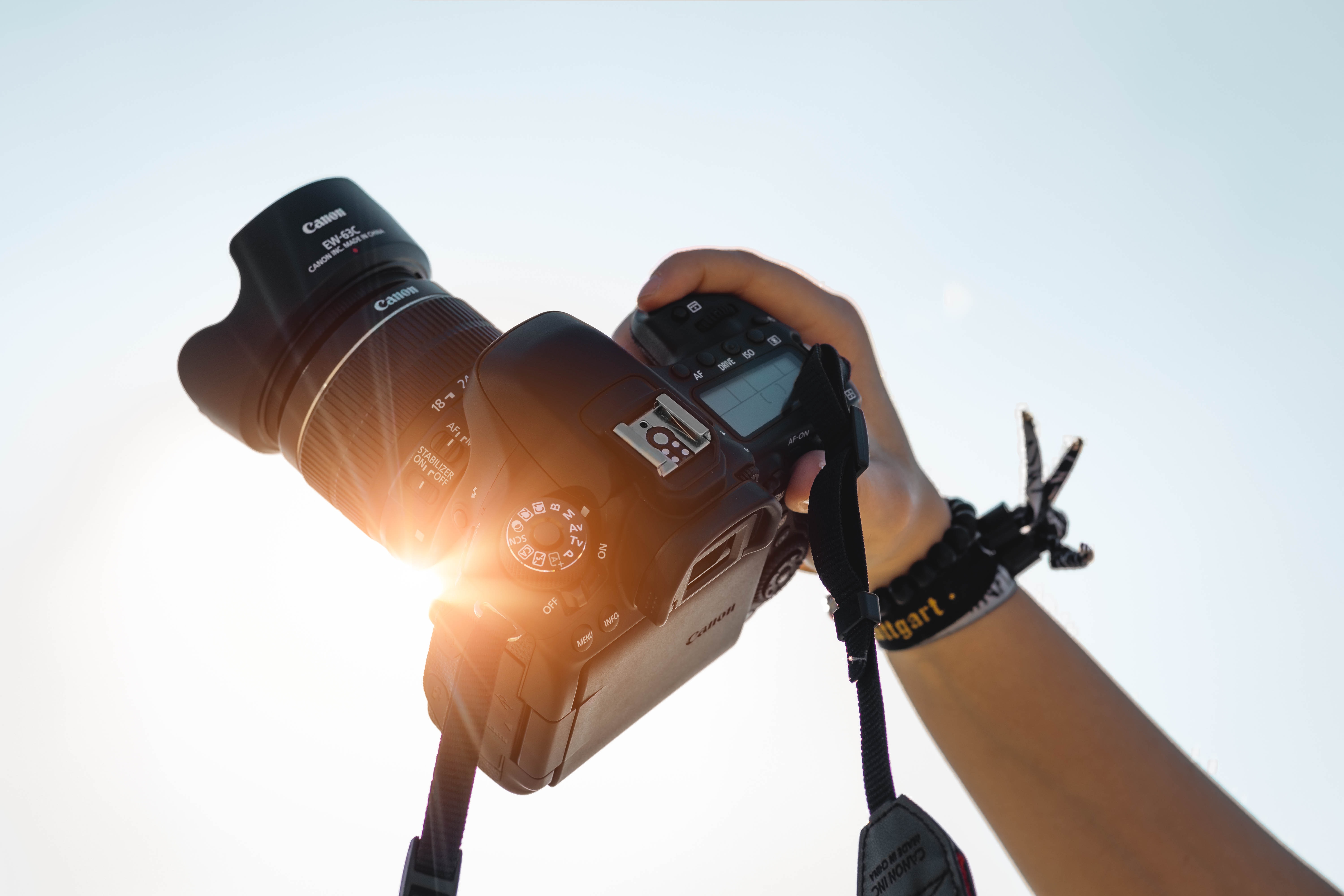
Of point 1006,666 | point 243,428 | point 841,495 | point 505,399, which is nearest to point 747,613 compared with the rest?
point 841,495

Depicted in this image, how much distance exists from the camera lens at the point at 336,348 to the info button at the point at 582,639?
0.29 m

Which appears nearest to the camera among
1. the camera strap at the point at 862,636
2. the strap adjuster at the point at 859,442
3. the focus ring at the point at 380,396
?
the camera strap at the point at 862,636

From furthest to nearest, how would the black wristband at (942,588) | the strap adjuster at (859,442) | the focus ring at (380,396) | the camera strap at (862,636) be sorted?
the black wristband at (942,588) < the focus ring at (380,396) < the strap adjuster at (859,442) < the camera strap at (862,636)

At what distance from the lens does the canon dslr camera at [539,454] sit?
503 mm

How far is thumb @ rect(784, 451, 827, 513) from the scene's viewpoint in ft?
1.96

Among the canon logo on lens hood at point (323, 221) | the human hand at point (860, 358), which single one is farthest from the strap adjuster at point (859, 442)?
the canon logo on lens hood at point (323, 221)

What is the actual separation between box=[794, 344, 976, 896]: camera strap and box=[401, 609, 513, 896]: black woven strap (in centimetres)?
22

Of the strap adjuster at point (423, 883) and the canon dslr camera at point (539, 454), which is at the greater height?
the canon dslr camera at point (539, 454)

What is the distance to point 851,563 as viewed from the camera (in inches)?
21.6

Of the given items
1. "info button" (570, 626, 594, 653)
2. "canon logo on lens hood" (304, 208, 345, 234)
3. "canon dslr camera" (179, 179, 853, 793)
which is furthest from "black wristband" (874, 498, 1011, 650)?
"canon logo on lens hood" (304, 208, 345, 234)

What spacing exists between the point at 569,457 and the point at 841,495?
19 cm

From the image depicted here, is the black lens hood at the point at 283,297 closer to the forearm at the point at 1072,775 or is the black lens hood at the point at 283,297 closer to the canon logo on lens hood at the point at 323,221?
the canon logo on lens hood at the point at 323,221

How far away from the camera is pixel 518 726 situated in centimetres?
54

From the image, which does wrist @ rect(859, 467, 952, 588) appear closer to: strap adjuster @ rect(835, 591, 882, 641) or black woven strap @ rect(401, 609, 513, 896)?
strap adjuster @ rect(835, 591, 882, 641)
